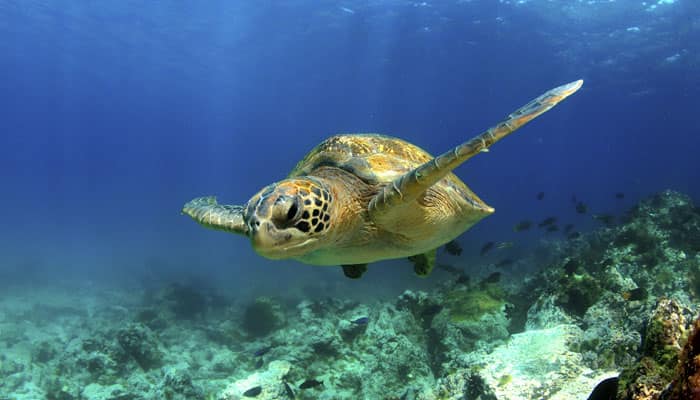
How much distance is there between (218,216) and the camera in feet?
11.5

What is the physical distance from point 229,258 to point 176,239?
13.9m

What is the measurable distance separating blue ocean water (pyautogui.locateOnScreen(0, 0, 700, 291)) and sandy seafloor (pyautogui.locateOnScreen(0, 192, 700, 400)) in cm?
726

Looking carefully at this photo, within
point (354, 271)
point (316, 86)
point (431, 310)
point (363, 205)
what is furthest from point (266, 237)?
point (316, 86)

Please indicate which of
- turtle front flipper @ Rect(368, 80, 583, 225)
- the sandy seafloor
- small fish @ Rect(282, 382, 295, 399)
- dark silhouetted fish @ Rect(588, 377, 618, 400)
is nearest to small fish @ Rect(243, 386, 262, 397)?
the sandy seafloor

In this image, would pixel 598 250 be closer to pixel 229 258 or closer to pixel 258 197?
pixel 258 197

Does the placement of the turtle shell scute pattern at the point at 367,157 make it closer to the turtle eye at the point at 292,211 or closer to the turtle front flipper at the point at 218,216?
the turtle front flipper at the point at 218,216

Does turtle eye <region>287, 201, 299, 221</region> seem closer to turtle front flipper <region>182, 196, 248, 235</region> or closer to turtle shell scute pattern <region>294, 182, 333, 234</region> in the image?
turtle shell scute pattern <region>294, 182, 333, 234</region>

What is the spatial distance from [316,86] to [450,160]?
44642 mm

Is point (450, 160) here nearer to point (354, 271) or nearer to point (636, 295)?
point (354, 271)

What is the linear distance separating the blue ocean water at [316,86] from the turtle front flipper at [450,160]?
13434 millimetres

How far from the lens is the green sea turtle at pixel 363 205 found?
2477 millimetres

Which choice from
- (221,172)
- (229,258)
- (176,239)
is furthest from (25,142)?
(229,258)

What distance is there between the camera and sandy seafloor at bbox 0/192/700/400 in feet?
13.8

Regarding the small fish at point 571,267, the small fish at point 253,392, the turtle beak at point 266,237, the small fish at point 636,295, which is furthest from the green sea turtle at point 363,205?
the small fish at point 571,267
